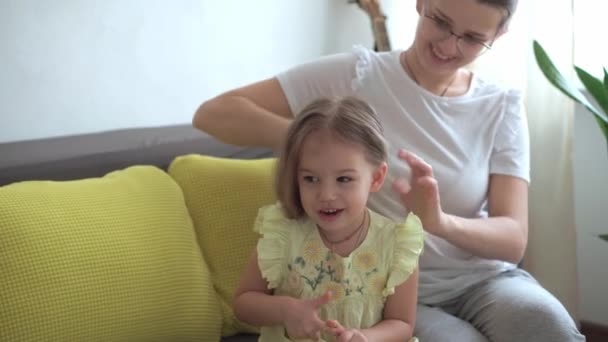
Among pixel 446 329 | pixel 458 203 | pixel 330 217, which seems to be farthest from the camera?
pixel 458 203

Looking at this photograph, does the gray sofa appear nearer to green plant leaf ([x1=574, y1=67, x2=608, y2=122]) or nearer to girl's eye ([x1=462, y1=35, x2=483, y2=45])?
girl's eye ([x1=462, y1=35, x2=483, y2=45])

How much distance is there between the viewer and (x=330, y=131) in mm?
1211

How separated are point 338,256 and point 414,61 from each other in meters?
0.52

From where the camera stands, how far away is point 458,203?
60.5 inches

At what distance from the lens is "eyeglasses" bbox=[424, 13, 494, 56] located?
1.44 metres

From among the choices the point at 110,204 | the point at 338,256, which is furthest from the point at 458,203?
the point at 110,204

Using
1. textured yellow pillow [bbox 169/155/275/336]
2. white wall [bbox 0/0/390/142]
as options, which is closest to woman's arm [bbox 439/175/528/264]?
textured yellow pillow [bbox 169/155/275/336]

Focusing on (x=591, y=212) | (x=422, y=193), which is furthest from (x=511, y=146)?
(x=591, y=212)

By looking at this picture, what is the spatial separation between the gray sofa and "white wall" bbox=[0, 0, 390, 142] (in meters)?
0.08

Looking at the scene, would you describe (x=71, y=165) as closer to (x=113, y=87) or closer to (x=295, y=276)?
(x=113, y=87)

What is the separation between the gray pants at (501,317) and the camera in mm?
1371

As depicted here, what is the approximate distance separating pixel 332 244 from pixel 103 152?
0.70 metres

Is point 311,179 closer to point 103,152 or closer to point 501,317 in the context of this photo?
point 501,317

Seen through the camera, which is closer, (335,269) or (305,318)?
(305,318)
